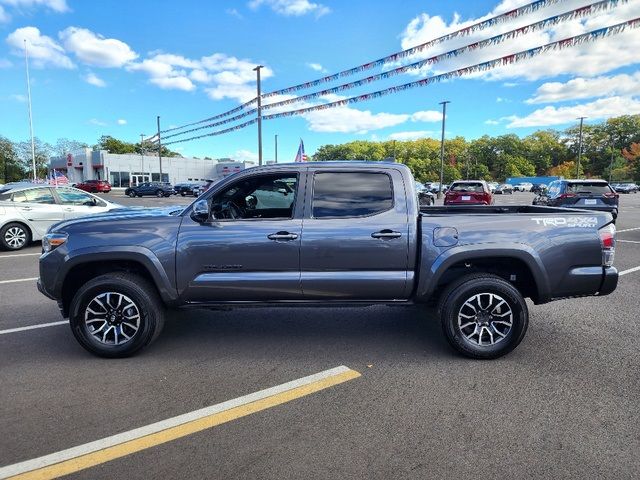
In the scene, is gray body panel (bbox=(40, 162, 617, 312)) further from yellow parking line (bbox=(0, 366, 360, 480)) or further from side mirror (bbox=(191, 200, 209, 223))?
yellow parking line (bbox=(0, 366, 360, 480))

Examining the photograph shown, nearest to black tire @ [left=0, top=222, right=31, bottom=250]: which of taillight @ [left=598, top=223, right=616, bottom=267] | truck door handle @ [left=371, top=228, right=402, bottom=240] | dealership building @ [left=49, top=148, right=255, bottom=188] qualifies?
truck door handle @ [left=371, top=228, right=402, bottom=240]

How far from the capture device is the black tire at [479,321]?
13.1 feet

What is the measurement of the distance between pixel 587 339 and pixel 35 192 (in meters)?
11.7

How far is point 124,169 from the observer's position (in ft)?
214

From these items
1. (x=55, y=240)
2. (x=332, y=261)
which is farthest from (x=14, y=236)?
(x=332, y=261)

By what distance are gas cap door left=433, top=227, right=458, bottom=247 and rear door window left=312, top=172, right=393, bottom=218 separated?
492 millimetres

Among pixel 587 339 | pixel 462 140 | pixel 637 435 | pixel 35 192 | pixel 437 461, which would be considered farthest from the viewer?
pixel 462 140

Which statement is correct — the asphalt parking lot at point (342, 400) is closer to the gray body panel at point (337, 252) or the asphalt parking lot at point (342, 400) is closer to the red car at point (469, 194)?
the gray body panel at point (337, 252)

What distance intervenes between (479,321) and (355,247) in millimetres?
1342

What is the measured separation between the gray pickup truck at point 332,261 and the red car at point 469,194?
13590 millimetres

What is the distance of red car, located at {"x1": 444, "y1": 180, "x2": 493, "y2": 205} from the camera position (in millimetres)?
17422

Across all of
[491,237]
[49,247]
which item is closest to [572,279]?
[491,237]

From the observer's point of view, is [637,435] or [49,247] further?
[49,247]

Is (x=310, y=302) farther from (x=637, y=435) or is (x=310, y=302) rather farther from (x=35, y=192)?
(x=35, y=192)
